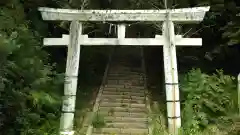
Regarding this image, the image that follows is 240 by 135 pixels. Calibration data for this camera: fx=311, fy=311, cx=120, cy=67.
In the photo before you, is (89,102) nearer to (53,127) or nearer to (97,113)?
(97,113)

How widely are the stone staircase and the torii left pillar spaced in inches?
30.7

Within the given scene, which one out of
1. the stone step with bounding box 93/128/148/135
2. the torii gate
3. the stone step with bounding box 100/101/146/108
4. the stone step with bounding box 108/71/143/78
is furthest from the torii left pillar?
the stone step with bounding box 108/71/143/78

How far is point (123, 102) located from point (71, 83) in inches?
86.3

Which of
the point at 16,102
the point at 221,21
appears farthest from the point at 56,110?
the point at 221,21

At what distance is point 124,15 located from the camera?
29.6 feet

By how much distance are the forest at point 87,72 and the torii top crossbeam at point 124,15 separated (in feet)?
1.44

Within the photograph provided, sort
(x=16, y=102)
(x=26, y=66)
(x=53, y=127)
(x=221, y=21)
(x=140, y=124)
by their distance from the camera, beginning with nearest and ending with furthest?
(x=16, y=102)
(x=26, y=66)
(x=53, y=127)
(x=140, y=124)
(x=221, y=21)

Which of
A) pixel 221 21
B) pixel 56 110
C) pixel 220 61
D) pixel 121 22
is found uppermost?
A: pixel 221 21

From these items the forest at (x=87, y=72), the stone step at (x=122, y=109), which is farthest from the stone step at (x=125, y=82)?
the stone step at (x=122, y=109)

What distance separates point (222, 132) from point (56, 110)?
480 centimetres

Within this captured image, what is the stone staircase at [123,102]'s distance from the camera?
885cm

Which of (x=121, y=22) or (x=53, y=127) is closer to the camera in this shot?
(x=53, y=127)

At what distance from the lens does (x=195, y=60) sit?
38.0ft

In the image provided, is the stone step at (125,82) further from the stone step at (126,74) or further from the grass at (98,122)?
the grass at (98,122)
